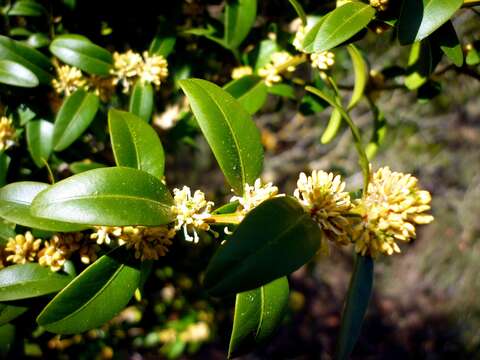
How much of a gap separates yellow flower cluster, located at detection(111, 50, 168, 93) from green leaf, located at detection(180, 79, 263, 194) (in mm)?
344

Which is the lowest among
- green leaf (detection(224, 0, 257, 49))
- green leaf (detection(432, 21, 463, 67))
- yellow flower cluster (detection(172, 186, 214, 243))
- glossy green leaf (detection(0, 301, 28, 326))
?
glossy green leaf (detection(0, 301, 28, 326))

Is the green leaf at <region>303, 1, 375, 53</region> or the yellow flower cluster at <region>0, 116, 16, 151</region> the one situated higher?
the green leaf at <region>303, 1, 375, 53</region>

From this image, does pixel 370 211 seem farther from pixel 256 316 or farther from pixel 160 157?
pixel 160 157

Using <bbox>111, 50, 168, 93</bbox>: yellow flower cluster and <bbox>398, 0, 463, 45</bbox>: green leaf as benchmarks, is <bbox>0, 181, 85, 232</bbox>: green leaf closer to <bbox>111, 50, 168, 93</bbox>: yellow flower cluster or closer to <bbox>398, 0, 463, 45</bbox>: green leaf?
<bbox>111, 50, 168, 93</bbox>: yellow flower cluster

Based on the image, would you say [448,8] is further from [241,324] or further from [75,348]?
[75,348]

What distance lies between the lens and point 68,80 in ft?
3.96

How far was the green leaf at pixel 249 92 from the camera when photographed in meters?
1.21

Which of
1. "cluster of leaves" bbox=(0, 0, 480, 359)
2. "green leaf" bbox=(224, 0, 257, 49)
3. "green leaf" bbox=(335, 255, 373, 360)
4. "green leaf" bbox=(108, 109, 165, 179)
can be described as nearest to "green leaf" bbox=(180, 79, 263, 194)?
→ "cluster of leaves" bbox=(0, 0, 480, 359)

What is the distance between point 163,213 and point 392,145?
13.7 ft

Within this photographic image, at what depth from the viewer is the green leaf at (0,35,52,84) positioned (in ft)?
3.64

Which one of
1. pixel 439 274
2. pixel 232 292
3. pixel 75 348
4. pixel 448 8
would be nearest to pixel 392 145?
pixel 439 274

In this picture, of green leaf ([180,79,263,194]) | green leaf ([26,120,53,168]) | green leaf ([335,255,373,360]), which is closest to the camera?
green leaf ([335,255,373,360])

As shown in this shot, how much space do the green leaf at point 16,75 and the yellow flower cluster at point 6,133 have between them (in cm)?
13

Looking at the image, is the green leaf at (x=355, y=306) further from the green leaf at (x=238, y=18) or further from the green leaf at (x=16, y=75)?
the green leaf at (x=16, y=75)
